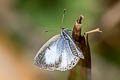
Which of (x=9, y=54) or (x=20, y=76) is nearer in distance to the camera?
(x=20, y=76)

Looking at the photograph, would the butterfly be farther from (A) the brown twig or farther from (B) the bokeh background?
(B) the bokeh background

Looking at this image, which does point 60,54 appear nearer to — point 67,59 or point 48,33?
point 67,59

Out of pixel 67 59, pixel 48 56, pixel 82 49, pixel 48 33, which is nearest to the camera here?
pixel 82 49

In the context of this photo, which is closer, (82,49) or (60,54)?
(82,49)

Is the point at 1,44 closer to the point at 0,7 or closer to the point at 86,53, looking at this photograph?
the point at 0,7

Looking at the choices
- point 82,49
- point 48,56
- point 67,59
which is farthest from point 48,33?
point 82,49

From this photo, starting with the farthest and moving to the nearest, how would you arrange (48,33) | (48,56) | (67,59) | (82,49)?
1. (48,33)
2. (48,56)
3. (67,59)
4. (82,49)

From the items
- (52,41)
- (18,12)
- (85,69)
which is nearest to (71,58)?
(85,69)
